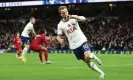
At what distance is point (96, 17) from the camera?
56.3 meters

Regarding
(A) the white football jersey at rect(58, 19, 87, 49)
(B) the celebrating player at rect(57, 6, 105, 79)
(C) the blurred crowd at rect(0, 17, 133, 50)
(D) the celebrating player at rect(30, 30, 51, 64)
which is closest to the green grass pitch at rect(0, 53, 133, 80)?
(B) the celebrating player at rect(57, 6, 105, 79)

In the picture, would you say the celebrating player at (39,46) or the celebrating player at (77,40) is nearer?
the celebrating player at (77,40)

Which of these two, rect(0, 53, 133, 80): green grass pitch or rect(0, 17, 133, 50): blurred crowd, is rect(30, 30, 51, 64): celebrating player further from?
rect(0, 17, 133, 50): blurred crowd

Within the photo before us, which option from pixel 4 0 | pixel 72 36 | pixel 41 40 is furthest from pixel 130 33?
pixel 72 36

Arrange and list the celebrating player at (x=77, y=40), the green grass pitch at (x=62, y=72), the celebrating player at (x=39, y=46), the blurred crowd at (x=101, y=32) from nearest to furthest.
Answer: the celebrating player at (x=77, y=40), the green grass pitch at (x=62, y=72), the celebrating player at (x=39, y=46), the blurred crowd at (x=101, y=32)

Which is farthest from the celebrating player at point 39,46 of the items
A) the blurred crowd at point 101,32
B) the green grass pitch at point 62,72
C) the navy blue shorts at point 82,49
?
the blurred crowd at point 101,32

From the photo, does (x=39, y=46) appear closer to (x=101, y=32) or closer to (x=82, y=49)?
(x=82, y=49)

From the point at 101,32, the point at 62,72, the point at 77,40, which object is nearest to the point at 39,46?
the point at 62,72

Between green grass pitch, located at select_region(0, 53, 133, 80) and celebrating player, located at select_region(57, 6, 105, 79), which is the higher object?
celebrating player, located at select_region(57, 6, 105, 79)

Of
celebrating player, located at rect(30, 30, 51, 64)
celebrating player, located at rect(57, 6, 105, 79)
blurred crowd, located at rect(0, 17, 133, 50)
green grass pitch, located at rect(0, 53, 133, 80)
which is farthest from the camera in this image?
blurred crowd, located at rect(0, 17, 133, 50)

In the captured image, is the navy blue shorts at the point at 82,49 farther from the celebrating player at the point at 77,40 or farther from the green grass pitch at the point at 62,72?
the green grass pitch at the point at 62,72

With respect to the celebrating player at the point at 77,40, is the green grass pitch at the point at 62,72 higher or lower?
lower

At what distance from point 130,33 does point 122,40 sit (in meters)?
2.67

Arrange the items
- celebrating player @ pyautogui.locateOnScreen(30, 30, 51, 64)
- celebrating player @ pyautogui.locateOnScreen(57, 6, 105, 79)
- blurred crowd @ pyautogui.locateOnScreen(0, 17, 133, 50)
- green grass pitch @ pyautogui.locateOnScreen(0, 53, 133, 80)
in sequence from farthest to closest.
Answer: blurred crowd @ pyautogui.locateOnScreen(0, 17, 133, 50), celebrating player @ pyautogui.locateOnScreen(30, 30, 51, 64), green grass pitch @ pyautogui.locateOnScreen(0, 53, 133, 80), celebrating player @ pyautogui.locateOnScreen(57, 6, 105, 79)
